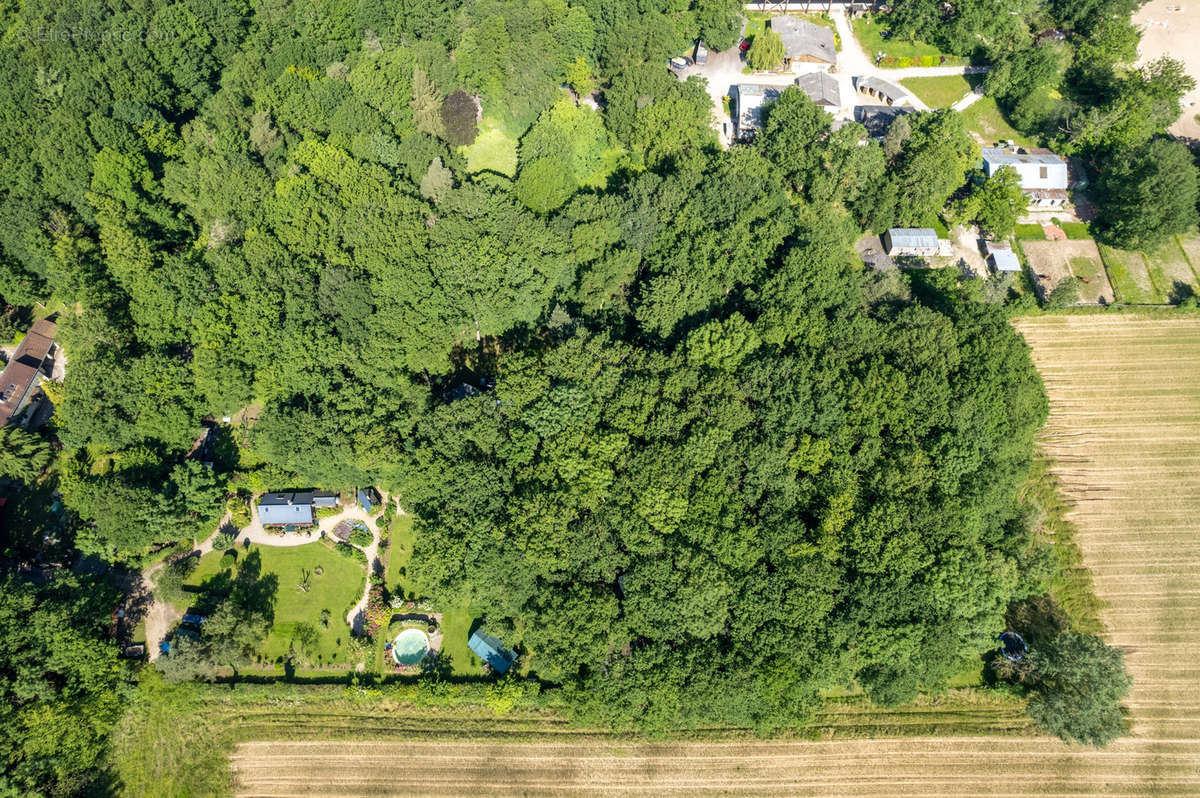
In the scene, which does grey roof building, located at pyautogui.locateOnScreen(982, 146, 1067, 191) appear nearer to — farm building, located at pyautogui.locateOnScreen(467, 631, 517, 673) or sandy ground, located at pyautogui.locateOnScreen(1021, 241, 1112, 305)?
sandy ground, located at pyautogui.locateOnScreen(1021, 241, 1112, 305)

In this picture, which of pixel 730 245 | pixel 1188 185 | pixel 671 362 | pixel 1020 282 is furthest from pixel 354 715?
pixel 1188 185

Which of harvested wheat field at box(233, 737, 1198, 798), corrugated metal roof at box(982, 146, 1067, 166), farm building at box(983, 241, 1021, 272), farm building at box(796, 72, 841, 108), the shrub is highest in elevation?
farm building at box(796, 72, 841, 108)

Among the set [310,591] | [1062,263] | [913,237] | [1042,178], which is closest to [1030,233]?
[1062,263]

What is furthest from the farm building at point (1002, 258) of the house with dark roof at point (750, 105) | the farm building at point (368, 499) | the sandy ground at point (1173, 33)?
the farm building at point (368, 499)

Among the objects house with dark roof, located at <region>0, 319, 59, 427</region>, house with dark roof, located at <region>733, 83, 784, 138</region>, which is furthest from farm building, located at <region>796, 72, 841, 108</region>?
house with dark roof, located at <region>0, 319, 59, 427</region>

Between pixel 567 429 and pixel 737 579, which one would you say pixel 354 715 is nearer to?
pixel 567 429
